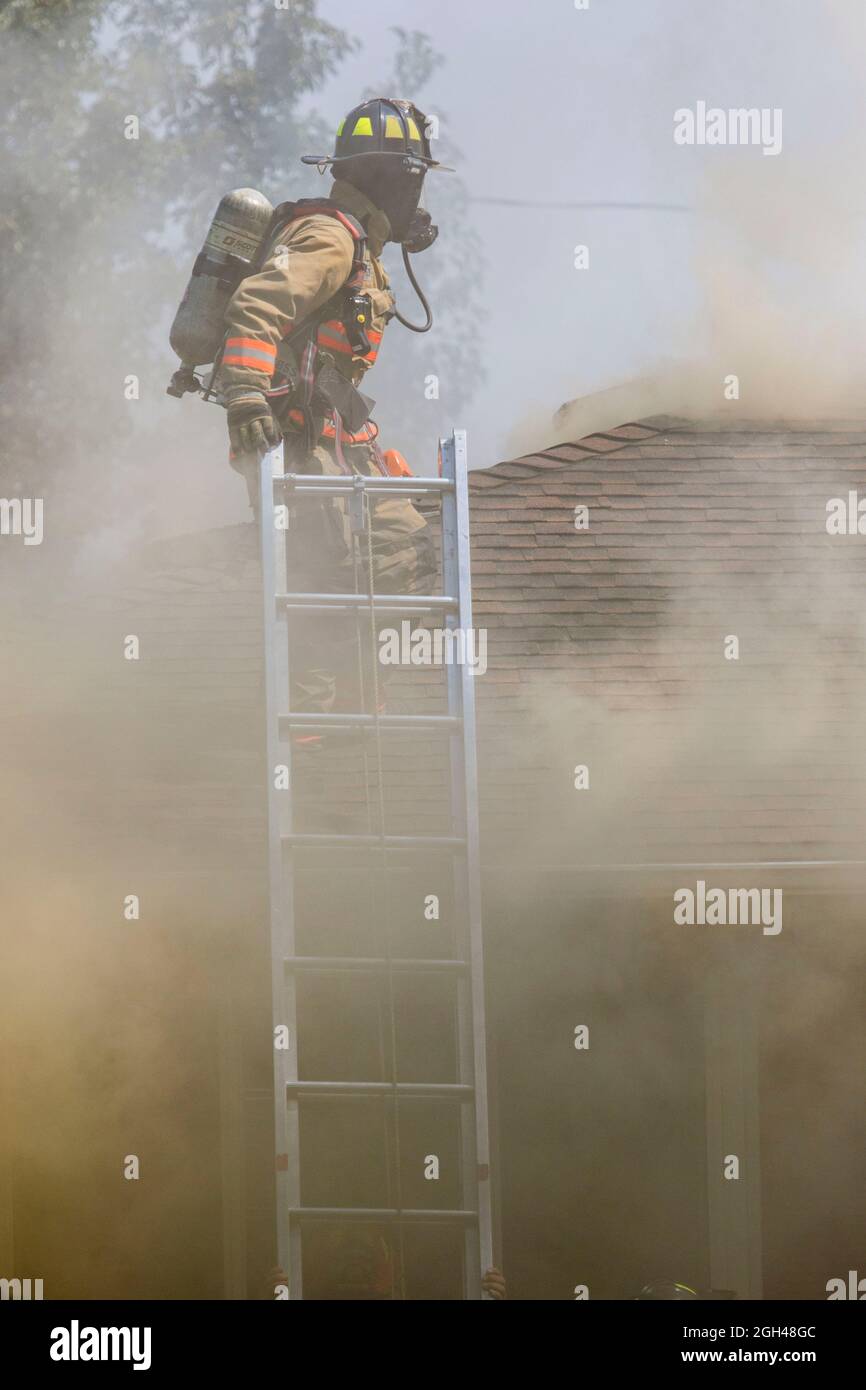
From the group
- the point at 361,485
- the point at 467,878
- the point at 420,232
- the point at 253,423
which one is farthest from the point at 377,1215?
the point at 420,232

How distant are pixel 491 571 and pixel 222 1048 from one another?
8.51 feet

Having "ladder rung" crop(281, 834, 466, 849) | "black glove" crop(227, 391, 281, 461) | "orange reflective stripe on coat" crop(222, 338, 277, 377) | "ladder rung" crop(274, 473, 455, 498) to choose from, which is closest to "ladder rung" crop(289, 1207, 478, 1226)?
"ladder rung" crop(281, 834, 466, 849)

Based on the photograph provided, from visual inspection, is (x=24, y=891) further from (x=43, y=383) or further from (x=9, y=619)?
(x=43, y=383)

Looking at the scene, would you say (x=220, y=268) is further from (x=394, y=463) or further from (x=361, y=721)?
(x=361, y=721)

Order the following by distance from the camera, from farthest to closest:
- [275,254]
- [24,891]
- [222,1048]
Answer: [222,1048] < [24,891] < [275,254]

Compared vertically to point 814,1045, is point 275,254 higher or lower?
higher

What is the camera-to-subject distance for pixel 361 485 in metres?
4.84

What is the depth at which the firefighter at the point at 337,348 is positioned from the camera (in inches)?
202

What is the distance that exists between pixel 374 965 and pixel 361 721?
2.13 feet

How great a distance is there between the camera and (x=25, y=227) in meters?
17.0

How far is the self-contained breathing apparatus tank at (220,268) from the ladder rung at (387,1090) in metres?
2.18

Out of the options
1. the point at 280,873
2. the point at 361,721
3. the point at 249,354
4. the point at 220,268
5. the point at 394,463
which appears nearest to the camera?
the point at 280,873

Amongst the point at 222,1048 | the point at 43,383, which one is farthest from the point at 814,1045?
the point at 43,383
